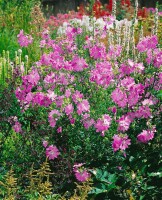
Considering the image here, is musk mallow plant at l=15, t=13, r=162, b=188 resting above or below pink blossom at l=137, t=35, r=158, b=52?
below

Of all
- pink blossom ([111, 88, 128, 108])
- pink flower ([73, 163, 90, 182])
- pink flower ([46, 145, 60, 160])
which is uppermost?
pink blossom ([111, 88, 128, 108])

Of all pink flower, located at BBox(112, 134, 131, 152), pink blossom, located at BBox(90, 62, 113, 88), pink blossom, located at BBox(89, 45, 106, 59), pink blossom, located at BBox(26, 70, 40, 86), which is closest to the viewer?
pink flower, located at BBox(112, 134, 131, 152)

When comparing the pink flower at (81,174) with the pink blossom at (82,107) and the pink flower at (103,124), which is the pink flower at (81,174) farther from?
the pink blossom at (82,107)

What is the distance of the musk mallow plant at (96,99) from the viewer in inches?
151

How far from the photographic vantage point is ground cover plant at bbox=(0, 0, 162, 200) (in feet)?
12.4

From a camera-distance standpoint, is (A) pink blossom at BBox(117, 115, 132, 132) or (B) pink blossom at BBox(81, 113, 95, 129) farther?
(B) pink blossom at BBox(81, 113, 95, 129)

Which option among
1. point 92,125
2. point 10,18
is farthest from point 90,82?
point 10,18

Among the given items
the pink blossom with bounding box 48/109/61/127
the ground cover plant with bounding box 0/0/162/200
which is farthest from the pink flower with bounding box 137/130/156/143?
the pink blossom with bounding box 48/109/61/127

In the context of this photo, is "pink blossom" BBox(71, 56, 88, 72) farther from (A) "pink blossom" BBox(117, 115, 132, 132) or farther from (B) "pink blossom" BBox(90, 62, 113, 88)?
(A) "pink blossom" BBox(117, 115, 132, 132)

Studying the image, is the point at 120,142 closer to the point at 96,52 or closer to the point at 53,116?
the point at 53,116

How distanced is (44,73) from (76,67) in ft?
1.35

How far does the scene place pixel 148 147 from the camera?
158 inches

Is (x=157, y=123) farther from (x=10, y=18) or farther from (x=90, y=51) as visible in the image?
(x=10, y=18)

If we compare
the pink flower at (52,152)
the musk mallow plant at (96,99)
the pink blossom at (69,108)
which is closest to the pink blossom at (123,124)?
the musk mallow plant at (96,99)
